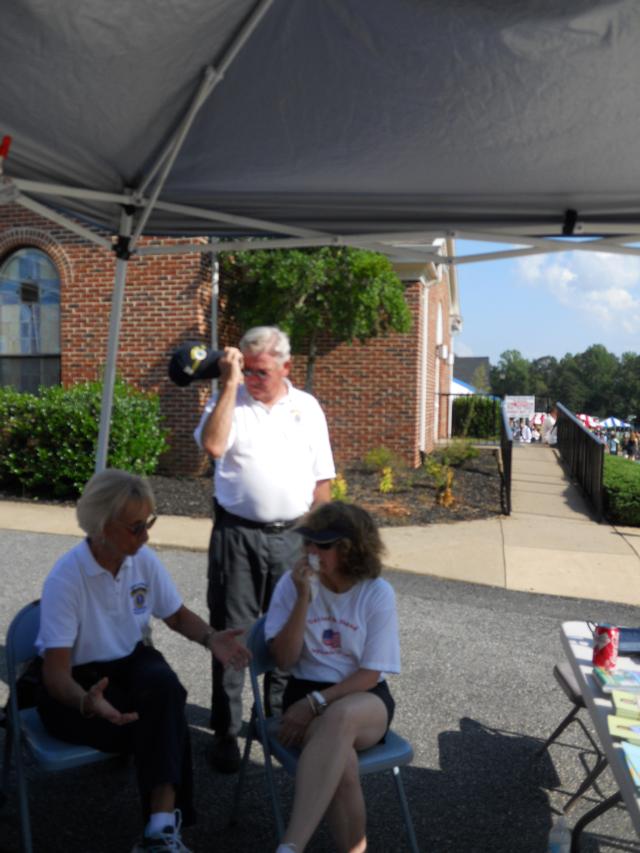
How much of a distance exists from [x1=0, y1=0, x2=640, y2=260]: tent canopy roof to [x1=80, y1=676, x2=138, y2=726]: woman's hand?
6.45ft

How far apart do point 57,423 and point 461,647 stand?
6577 millimetres

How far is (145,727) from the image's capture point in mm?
2461

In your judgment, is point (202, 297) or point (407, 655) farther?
point (202, 297)

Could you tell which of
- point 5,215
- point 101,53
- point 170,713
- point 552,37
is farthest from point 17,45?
point 5,215

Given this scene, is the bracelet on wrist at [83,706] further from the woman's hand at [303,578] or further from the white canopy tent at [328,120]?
the white canopy tent at [328,120]

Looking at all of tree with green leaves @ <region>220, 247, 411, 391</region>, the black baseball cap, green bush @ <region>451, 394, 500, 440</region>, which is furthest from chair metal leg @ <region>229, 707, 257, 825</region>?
green bush @ <region>451, 394, 500, 440</region>

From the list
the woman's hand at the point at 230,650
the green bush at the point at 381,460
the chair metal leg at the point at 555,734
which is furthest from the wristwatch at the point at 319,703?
the green bush at the point at 381,460

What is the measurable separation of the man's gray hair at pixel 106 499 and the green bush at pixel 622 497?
27.1 feet

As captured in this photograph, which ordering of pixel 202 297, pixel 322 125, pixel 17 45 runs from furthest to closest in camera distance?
pixel 202 297 < pixel 322 125 < pixel 17 45

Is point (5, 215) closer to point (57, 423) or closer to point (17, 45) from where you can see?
point (57, 423)

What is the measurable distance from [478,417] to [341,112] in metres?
21.4

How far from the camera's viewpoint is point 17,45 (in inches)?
95.9

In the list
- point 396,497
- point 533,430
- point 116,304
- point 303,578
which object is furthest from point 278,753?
point 533,430

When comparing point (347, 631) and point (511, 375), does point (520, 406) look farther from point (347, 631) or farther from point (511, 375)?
point (511, 375)
